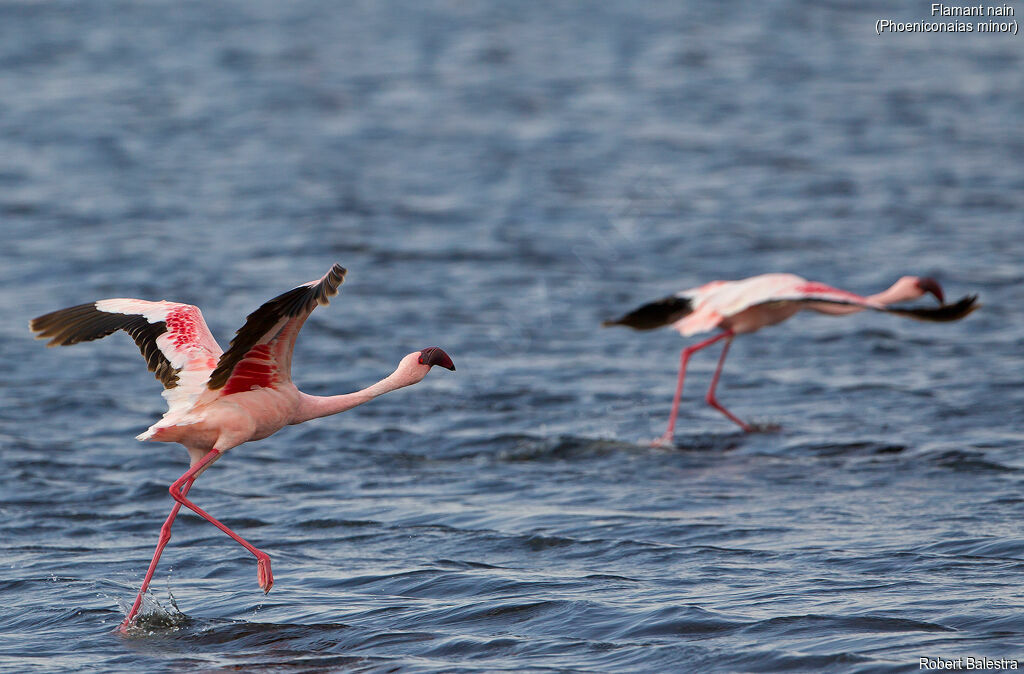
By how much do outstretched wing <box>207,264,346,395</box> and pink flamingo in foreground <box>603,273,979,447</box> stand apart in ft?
15.4

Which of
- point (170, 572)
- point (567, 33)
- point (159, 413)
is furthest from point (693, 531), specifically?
point (567, 33)

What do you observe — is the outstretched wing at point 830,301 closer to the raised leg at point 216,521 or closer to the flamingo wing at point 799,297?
the flamingo wing at point 799,297

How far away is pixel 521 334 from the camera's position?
15016mm

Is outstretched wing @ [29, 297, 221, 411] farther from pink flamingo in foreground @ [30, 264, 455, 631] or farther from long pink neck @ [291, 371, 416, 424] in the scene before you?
long pink neck @ [291, 371, 416, 424]

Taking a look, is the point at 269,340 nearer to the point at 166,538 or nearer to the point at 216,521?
the point at 216,521

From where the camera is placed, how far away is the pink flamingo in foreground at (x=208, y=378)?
24.6ft

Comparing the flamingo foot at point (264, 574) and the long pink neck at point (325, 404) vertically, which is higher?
the long pink neck at point (325, 404)

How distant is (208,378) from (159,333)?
550 millimetres

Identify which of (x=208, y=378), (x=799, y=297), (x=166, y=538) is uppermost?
(x=208, y=378)

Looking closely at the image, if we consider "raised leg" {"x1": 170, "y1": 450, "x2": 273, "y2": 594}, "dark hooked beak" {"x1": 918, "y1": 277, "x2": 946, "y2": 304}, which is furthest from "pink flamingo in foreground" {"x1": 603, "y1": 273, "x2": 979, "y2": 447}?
"raised leg" {"x1": 170, "y1": 450, "x2": 273, "y2": 594}

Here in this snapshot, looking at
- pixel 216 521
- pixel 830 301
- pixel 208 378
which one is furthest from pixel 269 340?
pixel 830 301

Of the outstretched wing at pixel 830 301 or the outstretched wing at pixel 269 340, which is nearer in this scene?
the outstretched wing at pixel 269 340

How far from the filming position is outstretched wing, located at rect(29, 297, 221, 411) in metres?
7.92

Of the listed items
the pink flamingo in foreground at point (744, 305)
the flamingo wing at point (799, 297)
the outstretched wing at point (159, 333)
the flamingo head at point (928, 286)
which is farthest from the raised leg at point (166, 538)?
the flamingo head at point (928, 286)
